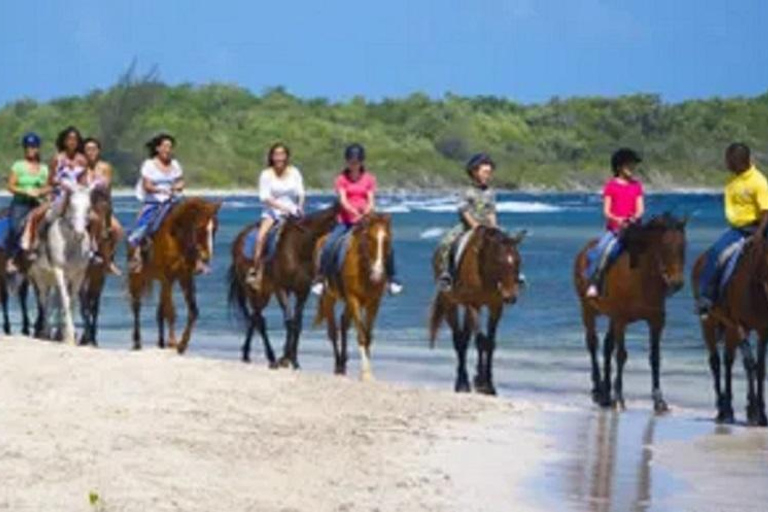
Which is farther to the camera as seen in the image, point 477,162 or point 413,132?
point 413,132

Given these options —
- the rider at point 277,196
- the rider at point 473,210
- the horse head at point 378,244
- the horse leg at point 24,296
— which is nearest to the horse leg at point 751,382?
the rider at point 473,210

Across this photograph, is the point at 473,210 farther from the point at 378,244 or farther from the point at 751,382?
the point at 751,382

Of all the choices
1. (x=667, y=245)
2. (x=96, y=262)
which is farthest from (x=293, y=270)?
(x=667, y=245)

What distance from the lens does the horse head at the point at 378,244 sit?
63.6 feet

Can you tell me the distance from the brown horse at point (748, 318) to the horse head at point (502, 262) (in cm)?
168

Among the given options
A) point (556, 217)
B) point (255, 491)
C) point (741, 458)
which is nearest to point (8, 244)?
point (741, 458)

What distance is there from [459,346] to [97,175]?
4200 mm

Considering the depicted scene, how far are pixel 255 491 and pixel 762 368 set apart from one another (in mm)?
7379

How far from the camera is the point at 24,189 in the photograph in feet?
74.1

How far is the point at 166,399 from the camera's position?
50.2 feet

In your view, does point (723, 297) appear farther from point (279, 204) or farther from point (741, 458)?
point (279, 204)

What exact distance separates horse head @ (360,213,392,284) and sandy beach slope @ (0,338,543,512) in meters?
1.23

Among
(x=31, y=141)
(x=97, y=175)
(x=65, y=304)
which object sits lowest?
(x=65, y=304)

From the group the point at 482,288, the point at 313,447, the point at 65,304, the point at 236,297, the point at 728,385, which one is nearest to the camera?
the point at 313,447
